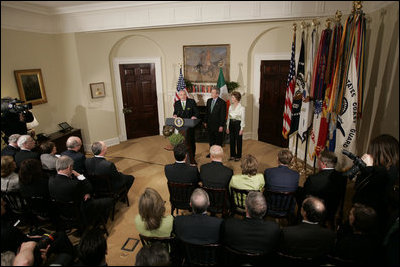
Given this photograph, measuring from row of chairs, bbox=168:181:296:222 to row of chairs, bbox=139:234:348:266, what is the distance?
78 centimetres

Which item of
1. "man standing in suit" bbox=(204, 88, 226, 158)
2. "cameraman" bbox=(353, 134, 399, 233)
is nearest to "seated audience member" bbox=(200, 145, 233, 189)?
"cameraman" bbox=(353, 134, 399, 233)

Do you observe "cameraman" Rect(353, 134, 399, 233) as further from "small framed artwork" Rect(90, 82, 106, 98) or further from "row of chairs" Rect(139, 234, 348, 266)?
"small framed artwork" Rect(90, 82, 106, 98)

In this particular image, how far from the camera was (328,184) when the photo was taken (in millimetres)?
2920

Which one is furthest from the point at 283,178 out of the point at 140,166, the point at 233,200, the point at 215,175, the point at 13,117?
the point at 13,117

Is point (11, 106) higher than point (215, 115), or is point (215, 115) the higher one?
point (11, 106)

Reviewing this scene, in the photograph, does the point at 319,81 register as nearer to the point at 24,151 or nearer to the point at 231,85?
the point at 231,85

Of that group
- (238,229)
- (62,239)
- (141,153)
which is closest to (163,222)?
(238,229)

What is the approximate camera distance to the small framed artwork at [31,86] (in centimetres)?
535

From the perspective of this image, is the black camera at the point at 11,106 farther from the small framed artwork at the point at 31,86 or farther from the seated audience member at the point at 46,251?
the seated audience member at the point at 46,251

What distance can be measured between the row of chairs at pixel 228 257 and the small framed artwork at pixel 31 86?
15.4 ft

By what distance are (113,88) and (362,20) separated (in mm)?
5738

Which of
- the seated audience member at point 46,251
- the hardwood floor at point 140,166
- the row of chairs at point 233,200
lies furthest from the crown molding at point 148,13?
the seated audience member at point 46,251

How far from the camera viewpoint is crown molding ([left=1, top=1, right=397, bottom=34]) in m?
5.04

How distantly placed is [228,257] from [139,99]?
590 centimetres
